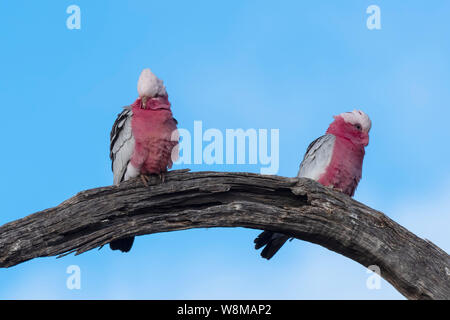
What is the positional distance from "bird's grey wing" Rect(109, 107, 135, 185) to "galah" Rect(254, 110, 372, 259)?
1930mm

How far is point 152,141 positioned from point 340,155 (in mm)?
2396

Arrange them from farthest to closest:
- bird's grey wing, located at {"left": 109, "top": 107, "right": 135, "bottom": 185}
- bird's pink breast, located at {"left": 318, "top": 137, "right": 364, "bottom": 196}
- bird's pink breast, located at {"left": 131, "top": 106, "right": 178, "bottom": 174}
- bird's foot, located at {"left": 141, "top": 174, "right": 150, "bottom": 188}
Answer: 1. bird's pink breast, located at {"left": 318, "top": 137, "right": 364, "bottom": 196}
2. bird's grey wing, located at {"left": 109, "top": 107, "right": 135, "bottom": 185}
3. bird's pink breast, located at {"left": 131, "top": 106, "right": 178, "bottom": 174}
4. bird's foot, located at {"left": 141, "top": 174, "right": 150, "bottom": 188}

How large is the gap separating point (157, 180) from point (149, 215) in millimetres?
436

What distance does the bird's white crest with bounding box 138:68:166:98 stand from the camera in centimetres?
631

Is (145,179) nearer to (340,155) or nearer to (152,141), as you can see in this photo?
(152,141)

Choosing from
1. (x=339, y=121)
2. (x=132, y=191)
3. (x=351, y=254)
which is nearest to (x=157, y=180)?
(x=132, y=191)

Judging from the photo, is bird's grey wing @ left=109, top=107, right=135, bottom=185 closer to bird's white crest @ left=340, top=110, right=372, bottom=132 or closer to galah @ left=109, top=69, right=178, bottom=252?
galah @ left=109, top=69, right=178, bottom=252

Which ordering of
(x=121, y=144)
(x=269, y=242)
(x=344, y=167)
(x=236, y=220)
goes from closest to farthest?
(x=236, y=220)
(x=121, y=144)
(x=269, y=242)
(x=344, y=167)

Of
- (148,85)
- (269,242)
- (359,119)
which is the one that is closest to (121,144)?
(148,85)

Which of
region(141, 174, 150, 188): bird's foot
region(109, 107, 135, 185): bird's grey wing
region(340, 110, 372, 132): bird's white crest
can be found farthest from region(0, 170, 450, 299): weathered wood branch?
region(340, 110, 372, 132): bird's white crest

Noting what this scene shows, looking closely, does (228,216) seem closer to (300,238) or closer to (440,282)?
(300,238)

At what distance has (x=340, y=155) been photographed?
735 cm

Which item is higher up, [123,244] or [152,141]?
[152,141]
